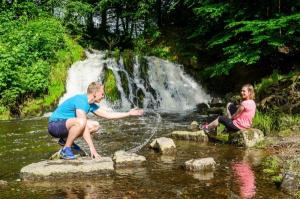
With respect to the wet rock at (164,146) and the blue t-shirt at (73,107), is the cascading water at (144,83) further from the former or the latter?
the blue t-shirt at (73,107)

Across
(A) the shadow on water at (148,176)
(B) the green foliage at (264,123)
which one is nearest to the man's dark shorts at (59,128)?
(A) the shadow on water at (148,176)

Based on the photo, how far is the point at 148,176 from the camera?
7.09m

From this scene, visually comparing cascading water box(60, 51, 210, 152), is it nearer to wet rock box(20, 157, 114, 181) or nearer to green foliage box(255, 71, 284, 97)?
green foliage box(255, 71, 284, 97)

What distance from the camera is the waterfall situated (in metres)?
20.1

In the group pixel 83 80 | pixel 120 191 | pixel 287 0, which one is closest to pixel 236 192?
pixel 120 191

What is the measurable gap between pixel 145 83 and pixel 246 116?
37.5 feet

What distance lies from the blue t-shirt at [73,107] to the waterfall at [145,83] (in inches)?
455

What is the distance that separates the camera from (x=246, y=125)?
10141 mm

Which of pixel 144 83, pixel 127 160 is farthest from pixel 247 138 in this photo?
pixel 144 83

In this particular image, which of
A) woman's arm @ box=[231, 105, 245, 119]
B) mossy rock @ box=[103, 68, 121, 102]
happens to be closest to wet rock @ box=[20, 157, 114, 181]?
woman's arm @ box=[231, 105, 245, 119]

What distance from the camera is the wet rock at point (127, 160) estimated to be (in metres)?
7.74

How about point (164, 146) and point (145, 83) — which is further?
point (145, 83)

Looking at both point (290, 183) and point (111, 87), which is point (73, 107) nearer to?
point (290, 183)

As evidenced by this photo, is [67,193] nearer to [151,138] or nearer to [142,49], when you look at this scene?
[151,138]
